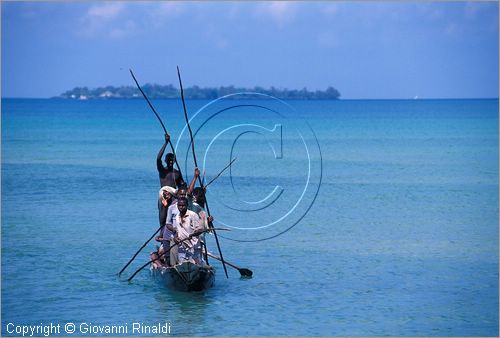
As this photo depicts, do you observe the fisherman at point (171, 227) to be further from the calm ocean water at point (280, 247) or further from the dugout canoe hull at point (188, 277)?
the calm ocean water at point (280, 247)

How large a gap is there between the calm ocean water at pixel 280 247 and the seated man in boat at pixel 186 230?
0.62 meters

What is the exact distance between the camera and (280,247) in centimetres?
1761

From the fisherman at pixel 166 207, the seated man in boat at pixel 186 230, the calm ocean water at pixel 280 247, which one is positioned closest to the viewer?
the calm ocean water at pixel 280 247

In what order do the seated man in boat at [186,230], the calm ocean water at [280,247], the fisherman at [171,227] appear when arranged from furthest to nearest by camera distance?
the fisherman at [171,227] → the seated man in boat at [186,230] → the calm ocean water at [280,247]

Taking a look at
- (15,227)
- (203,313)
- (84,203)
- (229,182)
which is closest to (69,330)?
(203,313)

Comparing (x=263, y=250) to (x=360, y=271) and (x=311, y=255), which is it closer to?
(x=311, y=255)

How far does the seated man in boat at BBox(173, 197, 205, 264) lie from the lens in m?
13.2

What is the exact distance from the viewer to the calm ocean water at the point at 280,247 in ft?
42.5

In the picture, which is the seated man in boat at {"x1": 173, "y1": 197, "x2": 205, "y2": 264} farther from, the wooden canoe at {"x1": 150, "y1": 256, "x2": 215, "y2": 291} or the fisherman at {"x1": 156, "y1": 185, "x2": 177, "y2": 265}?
the fisherman at {"x1": 156, "y1": 185, "x2": 177, "y2": 265}

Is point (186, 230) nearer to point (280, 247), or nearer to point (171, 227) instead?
point (171, 227)

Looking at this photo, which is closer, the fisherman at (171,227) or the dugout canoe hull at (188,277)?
the dugout canoe hull at (188,277)

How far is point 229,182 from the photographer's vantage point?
91.6ft

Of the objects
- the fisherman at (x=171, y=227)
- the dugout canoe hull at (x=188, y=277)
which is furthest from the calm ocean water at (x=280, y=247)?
the fisherman at (x=171, y=227)

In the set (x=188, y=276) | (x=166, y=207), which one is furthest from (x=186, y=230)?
(x=166, y=207)
